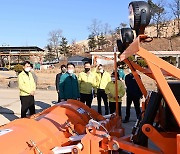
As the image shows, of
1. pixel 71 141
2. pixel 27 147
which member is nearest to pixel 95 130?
pixel 71 141

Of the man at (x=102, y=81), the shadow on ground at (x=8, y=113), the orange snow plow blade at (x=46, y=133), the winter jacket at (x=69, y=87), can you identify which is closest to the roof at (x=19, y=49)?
the shadow on ground at (x=8, y=113)

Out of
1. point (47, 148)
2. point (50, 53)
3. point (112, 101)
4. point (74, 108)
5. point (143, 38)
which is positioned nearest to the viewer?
point (143, 38)

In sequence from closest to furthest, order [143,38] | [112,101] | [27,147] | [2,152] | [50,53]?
[143,38], [2,152], [27,147], [112,101], [50,53]

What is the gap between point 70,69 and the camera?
8.16m

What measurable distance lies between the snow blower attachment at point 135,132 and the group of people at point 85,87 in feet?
11.5

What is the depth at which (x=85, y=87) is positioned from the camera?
885 cm

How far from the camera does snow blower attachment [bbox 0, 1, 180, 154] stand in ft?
7.34

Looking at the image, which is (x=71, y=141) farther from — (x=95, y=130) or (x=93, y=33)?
(x=93, y=33)

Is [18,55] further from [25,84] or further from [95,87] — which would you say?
[25,84]

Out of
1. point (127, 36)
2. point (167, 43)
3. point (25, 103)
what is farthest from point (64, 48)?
point (127, 36)

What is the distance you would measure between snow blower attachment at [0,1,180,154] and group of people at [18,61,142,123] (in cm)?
349

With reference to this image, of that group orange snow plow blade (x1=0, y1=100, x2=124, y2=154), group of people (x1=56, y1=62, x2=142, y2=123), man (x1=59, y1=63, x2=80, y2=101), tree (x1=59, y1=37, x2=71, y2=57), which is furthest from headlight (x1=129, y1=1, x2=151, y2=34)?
tree (x1=59, y1=37, x2=71, y2=57)

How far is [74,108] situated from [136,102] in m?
4.17

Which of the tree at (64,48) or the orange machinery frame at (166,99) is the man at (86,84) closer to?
the orange machinery frame at (166,99)
